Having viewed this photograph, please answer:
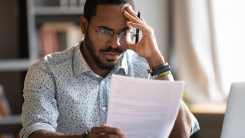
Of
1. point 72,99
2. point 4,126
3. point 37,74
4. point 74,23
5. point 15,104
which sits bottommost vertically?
point 4,126

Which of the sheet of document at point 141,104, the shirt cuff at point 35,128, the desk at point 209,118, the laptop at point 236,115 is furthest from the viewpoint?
the desk at point 209,118

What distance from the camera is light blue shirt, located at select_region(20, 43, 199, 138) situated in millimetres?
1072

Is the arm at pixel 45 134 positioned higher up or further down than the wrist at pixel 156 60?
further down

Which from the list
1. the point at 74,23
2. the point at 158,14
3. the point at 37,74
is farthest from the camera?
the point at 158,14

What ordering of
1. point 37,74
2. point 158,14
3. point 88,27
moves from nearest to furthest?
point 37,74 → point 88,27 → point 158,14

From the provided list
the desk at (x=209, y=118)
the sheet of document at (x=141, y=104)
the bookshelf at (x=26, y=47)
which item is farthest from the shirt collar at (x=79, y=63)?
the desk at (x=209, y=118)

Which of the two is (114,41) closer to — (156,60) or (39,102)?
(156,60)

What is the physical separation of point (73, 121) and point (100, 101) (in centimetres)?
15

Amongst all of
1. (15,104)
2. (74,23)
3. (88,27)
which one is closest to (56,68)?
(88,27)

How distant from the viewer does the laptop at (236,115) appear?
86 cm

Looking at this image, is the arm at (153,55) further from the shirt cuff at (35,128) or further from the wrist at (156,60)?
the shirt cuff at (35,128)

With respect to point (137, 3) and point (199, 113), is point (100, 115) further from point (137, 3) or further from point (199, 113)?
point (137, 3)

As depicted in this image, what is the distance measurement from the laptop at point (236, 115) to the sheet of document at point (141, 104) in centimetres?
20

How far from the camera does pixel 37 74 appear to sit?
3.74 ft
